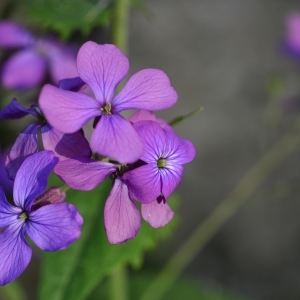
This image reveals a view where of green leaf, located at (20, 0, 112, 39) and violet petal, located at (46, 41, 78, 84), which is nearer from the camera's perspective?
green leaf, located at (20, 0, 112, 39)

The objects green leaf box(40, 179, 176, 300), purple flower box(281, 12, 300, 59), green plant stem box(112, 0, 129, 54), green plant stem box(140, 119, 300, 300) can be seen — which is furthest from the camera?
green plant stem box(140, 119, 300, 300)

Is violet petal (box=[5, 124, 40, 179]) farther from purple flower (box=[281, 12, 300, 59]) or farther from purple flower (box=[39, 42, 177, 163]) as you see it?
purple flower (box=[281, 12, 300, 59])

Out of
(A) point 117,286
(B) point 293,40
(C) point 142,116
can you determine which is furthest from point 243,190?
(C) point 142,116

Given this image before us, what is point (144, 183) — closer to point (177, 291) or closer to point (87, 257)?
point (87, 257)

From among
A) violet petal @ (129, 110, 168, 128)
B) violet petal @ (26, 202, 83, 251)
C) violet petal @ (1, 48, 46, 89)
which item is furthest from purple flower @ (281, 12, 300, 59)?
violet petal @ (26, 202, 83, 251)

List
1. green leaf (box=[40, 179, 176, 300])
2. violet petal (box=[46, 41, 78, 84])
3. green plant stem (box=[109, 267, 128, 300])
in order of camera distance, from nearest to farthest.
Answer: green leaf (box=[40, 179, 176, 300])
green plant stem (box=[109, 267, 128, 300])
violet petal (box=[46, 41, 78, 84])
